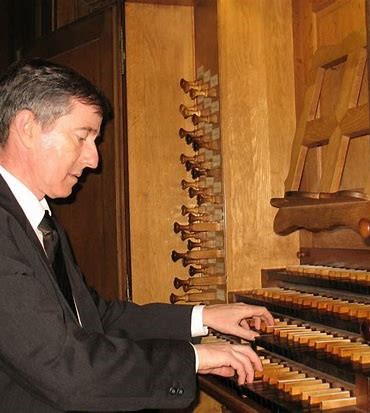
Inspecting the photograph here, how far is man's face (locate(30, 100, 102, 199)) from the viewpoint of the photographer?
1636 millimetres

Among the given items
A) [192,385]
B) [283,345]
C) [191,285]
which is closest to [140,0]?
[191,285]

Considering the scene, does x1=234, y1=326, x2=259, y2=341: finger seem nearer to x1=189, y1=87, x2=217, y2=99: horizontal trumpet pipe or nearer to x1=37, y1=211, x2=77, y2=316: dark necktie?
x1=37, y1=211, x2=77, y2=316: dark necktie

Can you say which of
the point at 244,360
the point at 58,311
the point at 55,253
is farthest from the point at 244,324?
the point at 58,311

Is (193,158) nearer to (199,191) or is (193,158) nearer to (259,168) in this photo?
(199,191)

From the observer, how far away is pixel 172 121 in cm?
298

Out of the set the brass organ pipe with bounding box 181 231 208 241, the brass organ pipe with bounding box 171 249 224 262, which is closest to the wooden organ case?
the brass organ pipe with bounding box 171 249 224 262

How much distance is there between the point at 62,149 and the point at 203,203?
119 centimetres

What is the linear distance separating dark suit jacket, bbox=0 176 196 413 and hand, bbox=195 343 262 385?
0.13ft

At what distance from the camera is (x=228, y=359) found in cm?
143

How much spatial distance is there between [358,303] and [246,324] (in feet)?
1.19

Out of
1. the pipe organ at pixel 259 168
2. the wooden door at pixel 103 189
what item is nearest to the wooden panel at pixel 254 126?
the pipe organ at pixel 259 168

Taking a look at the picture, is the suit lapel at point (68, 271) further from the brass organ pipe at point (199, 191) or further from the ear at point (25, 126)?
the brass organ pipe at point (199, 191)

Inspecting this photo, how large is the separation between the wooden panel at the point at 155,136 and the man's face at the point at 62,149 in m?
1.16

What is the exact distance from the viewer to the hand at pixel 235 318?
1878 millimetres
